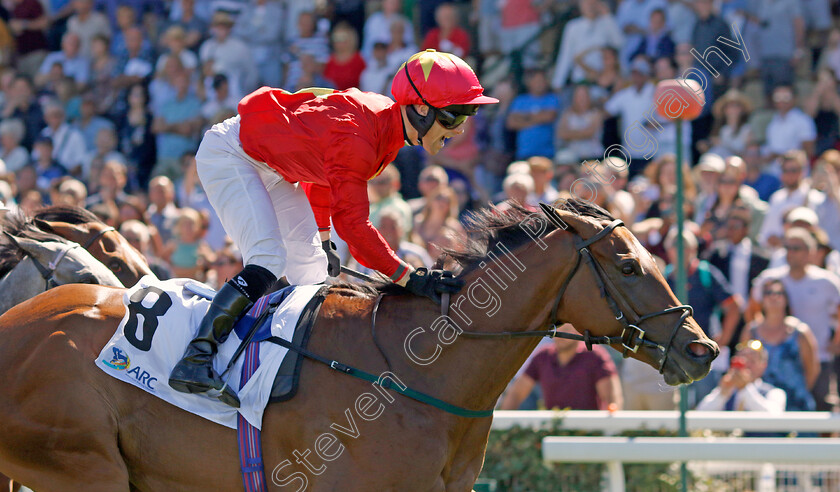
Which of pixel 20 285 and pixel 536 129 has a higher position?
pixel 20 285

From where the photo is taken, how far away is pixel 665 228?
27.3ft

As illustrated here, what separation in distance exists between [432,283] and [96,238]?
2.38m

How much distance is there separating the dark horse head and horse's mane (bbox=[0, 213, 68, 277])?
7.50 feet

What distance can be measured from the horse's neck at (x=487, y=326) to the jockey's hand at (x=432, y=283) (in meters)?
0.05

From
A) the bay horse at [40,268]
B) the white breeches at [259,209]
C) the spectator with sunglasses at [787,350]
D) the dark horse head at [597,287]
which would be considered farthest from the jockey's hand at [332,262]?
the spectator with sunglasses at [787,350]

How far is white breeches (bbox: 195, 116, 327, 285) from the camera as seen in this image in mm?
4207

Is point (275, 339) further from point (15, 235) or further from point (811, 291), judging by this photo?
point (811, 291)

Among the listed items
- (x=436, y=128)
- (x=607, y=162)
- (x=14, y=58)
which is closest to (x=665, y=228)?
(x=607, y=162)

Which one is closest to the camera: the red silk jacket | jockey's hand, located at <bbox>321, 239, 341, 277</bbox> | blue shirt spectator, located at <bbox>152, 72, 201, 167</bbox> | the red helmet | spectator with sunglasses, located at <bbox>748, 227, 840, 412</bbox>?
the red silk jacket

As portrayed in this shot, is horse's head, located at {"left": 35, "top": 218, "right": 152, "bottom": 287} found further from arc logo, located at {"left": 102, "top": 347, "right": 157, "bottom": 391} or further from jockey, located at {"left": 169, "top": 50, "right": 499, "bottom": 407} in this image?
arc logo, located at {"left": 102, "top": 347, "right": 157, "bottom": 391}

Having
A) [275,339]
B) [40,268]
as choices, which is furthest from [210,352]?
[40,268]

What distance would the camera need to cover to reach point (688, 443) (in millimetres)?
5500

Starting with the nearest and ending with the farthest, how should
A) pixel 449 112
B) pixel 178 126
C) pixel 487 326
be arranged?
pixel 487 326 → pixel 449 112 → pixel 178 126

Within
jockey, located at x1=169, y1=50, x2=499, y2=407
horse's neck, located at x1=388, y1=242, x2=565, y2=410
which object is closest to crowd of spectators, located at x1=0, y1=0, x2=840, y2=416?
jockey, located at x1=169, y1=50, x2=499, y2=407
